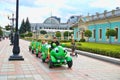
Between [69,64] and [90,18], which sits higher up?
[90,18]

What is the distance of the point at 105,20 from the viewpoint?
154 ft

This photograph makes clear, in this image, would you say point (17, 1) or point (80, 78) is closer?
point (80, 78)

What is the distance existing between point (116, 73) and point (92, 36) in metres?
44.0

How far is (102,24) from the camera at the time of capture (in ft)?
161

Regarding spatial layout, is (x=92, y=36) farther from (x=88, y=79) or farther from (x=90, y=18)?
(x=88, y=79)

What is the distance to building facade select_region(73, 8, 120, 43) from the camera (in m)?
43.3

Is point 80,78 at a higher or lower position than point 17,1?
lower

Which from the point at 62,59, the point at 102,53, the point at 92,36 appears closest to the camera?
the point at 62,59

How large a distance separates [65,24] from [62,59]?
117 metres

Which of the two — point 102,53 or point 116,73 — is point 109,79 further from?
point 102,53

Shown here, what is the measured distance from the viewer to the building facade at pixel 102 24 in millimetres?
43306

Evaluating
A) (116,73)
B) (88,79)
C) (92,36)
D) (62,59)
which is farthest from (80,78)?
(92,36)

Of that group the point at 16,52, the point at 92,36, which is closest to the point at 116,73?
the point at 16,52

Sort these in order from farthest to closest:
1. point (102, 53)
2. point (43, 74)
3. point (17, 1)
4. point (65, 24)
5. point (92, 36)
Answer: point (65, 24)
point (92, 36)
point (102, 53)
point (17, 1)
point (43, 74)
